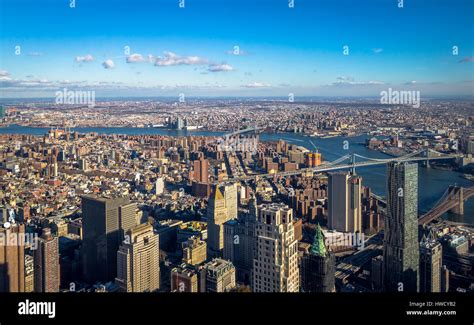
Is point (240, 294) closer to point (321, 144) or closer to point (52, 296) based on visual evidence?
point (52, 296)

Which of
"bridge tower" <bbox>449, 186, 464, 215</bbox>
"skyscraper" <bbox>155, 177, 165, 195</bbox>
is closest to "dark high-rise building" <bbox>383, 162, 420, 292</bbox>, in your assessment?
"bridge tower" <bbox>449, 186, 464, 215</bbox>

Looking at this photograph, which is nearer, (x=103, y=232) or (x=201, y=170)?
(x=103, y=232)

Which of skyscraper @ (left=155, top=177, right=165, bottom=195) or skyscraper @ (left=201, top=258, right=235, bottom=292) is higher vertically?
skyscraper @ (left=155, top=177, right=165, bottom=195)

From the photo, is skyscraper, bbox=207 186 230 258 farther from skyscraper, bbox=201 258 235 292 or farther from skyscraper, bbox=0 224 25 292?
skyscraper, bbox=0 224 25 292

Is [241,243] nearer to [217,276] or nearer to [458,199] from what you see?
[217,276]

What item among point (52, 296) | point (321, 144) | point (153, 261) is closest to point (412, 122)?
point (321, 144)

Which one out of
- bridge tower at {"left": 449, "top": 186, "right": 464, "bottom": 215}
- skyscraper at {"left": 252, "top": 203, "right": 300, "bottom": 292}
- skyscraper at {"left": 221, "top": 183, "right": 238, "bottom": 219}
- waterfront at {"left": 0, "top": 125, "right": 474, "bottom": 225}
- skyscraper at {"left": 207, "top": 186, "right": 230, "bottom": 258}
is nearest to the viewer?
skyscraper at {"left": 252, "top": 203, "right": 300, "bottom": 292}

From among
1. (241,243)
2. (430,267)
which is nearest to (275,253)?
(241,243)
